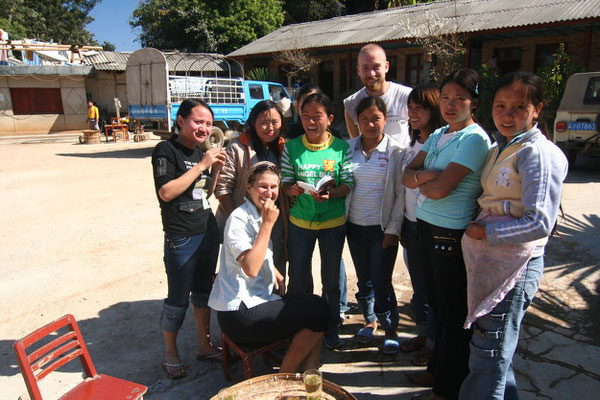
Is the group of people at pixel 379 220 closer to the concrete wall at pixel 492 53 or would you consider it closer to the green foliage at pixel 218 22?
the concrete wall at pixel 492 53

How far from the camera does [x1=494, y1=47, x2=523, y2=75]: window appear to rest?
15.2 metres

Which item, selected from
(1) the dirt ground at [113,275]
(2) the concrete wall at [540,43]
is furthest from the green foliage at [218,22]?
(1) the dirt ground at [113,275]

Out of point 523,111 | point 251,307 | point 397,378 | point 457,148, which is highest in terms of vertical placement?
point 523,111

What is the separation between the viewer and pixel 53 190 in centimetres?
835

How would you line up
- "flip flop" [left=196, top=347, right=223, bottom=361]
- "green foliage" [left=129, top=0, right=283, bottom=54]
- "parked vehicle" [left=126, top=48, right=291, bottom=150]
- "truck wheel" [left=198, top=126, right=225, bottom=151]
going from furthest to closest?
"green foliage" [left=129, top=0, right=283, bottom=54] → "truck wheel" [left=198, top=126, right=225, bottom=151] → "parked vehicle" [left=126, top=48, right=291, bottom=150] → "flip flop" [left=196, top=347, right=223, bottom=361]

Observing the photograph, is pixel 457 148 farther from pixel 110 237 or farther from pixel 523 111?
pixel 110 237

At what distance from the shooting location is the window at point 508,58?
15.2 metres

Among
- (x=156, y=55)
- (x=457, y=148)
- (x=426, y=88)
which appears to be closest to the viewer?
(x=457, y=148)

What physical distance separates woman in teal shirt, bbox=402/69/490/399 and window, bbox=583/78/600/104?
8206 millimetres

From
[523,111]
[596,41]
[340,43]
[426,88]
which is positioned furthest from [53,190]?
[596,41]

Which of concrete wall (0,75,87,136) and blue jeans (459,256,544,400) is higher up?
concrete wall (0,75,87,136)

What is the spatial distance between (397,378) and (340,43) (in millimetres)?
15407

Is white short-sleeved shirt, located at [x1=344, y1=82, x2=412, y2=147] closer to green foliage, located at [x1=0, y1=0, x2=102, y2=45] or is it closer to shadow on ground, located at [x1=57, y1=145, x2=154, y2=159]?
shadow on ground, located at [x1=57, y1=145, x2=154, y2=159]

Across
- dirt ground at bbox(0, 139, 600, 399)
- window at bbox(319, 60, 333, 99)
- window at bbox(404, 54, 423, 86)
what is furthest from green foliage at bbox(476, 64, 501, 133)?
window at bbox(319, 60, 333, 99)
